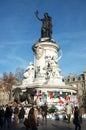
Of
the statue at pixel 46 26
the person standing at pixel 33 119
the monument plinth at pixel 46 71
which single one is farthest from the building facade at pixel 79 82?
the person standing at pixel 33 119

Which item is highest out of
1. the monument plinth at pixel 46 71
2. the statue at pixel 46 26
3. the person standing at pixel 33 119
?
the statue at pixel 46 26

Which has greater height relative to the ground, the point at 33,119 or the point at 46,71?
the point at 46,71

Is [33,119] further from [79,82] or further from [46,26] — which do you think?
[79,82]

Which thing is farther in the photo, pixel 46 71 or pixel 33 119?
pixel 46 71

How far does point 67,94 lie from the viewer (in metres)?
41.1

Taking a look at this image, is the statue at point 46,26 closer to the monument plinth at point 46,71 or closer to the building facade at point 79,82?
the monument plinth at point 46,71

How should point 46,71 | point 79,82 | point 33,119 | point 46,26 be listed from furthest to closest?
1. point 79,82
2. point 46,26
3. point 46,71
4. point 33,119

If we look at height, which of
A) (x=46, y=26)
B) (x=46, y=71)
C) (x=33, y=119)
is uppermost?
(x=46, y=26)

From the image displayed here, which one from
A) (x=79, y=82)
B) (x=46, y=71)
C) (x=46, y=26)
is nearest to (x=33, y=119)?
(x=46, y=71)

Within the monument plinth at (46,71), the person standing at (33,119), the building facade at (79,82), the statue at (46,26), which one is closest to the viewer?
the person standing at (33,119)

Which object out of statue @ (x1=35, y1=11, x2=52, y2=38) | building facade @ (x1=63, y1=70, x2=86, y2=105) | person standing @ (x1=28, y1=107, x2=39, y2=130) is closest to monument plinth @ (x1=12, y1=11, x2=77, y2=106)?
statue @ (x1=35, y1=11, x2=52, y2=38)

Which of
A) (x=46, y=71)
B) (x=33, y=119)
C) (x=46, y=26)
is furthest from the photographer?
(x=46, y=26)

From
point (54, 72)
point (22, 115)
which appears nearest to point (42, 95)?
point (54, 72)

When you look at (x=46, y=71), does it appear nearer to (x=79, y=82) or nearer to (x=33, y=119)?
(x=33, y=119)
